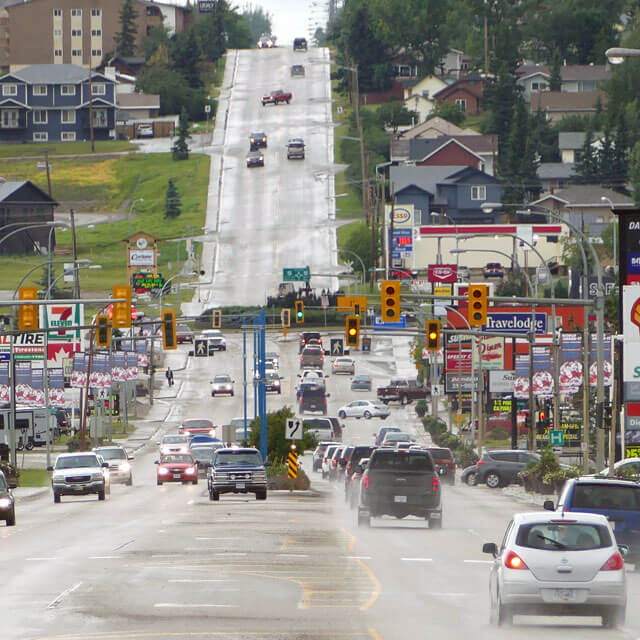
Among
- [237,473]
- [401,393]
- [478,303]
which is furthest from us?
[401,393]

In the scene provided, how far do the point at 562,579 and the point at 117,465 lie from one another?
41.1m

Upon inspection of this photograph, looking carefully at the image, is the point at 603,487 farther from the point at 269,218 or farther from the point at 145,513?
the point at 269,218

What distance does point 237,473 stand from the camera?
46406 millimetres

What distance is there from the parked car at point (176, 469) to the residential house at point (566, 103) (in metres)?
142

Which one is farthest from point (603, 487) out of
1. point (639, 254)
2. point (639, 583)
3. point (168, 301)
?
point (168, 301)

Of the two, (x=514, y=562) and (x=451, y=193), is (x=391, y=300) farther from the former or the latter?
(x=451, y=193)

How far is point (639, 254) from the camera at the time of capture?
4784cm

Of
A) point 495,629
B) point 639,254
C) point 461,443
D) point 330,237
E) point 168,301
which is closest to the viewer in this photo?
point 495,629

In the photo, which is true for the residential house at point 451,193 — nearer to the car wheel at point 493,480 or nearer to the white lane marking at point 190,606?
the car wheel at point 493,480

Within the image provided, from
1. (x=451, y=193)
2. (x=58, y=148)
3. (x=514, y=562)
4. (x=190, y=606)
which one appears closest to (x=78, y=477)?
(x=190, y=606)

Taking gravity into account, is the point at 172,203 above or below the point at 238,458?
above

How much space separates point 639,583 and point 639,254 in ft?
81.2

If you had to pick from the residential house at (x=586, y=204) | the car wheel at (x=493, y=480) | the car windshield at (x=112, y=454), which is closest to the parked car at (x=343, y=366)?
the residential house at (x=586, y=204)

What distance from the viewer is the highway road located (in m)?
18.2
